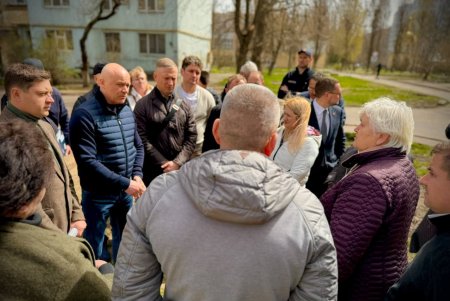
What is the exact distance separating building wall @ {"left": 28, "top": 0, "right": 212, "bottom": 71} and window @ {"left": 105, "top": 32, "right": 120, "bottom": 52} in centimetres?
26

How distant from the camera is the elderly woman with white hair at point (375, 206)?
5.63 feet

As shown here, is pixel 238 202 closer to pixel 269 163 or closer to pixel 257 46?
pixel 269 163

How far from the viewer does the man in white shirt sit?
13.5ft

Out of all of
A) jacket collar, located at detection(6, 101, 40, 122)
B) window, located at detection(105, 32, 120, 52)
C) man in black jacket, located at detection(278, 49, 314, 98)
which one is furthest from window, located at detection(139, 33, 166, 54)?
jacket collar, located at detection(6, 101, 40, 122)

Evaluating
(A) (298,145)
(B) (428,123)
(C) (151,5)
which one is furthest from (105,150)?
(C) (151,5)

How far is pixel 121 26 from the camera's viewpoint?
86.0 ft

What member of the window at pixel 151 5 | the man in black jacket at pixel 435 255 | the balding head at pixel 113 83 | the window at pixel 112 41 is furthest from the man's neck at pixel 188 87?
the window at pixel 112 41

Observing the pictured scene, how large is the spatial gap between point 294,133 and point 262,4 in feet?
46.5

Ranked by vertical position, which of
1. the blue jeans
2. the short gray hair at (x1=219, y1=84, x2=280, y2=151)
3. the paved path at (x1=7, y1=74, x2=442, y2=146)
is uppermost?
the short gray hair at (x1=219, y1=84, x2=280, y2=151)

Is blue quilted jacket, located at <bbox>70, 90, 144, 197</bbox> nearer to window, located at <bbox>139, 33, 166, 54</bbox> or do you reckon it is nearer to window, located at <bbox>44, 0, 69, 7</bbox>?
window, located at <bbox>139, 33, 166, 54</bbox>

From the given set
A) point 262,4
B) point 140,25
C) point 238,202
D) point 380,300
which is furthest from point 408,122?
point 140,25

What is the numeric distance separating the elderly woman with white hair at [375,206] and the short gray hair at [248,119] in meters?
0.75

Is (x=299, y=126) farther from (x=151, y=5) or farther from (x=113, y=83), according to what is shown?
(x=151, y=5)

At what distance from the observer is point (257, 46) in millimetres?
17344
